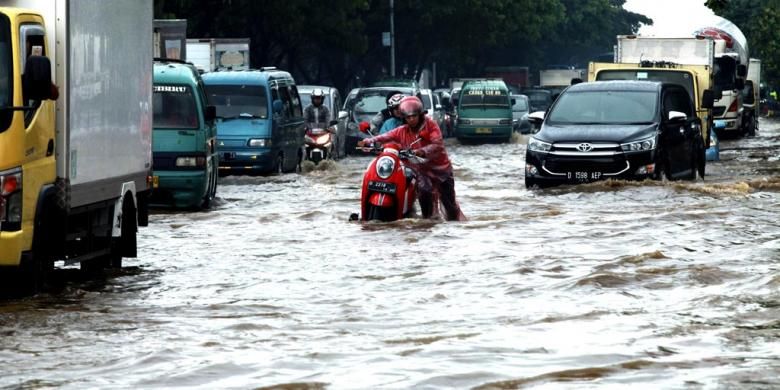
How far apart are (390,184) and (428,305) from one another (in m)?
5.06

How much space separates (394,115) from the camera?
1689 cm

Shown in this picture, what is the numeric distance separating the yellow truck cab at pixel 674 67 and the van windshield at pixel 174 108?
7212 millimetres

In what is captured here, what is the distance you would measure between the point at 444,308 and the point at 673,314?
1459 millimetres

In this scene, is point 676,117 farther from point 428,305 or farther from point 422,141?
point 428,305

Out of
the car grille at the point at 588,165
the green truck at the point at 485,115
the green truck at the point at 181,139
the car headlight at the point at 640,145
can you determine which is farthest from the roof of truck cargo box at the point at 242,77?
the green truck at the point at 485,115

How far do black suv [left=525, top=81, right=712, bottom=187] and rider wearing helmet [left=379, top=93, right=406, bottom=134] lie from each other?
12.5 ft

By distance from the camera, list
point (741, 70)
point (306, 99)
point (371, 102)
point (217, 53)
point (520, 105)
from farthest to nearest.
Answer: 1. point (520, 105)
2. point (741, 70)
3. point (217, 53)
4. point (371, 102)
5. point (306, 99)

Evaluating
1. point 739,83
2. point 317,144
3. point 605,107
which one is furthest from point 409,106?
point 739,83

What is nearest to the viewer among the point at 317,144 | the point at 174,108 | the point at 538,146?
the point at 174,108

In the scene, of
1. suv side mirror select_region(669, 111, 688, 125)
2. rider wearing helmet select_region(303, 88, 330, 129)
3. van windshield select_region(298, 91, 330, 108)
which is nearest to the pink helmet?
suv side mirror select_region(669, 111, 688, 125)

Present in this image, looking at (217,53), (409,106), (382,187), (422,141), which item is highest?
(217,53)

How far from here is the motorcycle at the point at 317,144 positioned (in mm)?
31859

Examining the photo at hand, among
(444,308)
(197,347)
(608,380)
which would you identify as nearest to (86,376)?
(197,347)

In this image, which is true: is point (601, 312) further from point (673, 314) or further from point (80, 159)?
point (80, 159)
